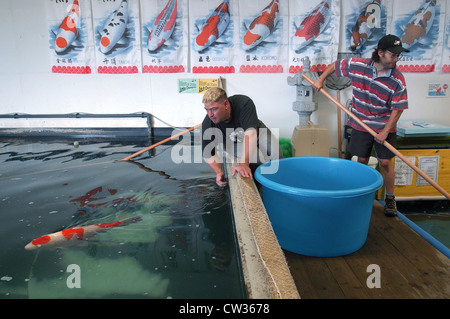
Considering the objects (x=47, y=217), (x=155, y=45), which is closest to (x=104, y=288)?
(x=47, y=217)

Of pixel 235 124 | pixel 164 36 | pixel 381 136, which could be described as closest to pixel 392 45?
pixel 381 136

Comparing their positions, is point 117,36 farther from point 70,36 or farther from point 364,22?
point 364,22

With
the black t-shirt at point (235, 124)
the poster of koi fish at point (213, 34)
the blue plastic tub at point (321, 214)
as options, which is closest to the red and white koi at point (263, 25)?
the poster of koi fish at point (213, 34)

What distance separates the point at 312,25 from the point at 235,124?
2.36 meters

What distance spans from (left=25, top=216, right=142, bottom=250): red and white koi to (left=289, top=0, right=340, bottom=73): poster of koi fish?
3.52 metres

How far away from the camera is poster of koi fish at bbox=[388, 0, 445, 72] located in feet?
14.4

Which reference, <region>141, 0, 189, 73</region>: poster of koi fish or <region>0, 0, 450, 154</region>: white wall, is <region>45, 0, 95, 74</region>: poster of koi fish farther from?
<region>141, 0, 189, 73</region>: poster of koi fish

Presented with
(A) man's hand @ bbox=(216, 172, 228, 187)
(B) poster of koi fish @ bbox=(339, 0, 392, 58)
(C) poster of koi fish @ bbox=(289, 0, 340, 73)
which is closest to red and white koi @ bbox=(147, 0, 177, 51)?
(C) poster of koi fish @ bbox=(289, 0, 340, 73)

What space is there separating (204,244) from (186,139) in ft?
10.3

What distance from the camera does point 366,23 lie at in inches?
174

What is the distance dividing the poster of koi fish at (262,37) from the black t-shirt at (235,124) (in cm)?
184

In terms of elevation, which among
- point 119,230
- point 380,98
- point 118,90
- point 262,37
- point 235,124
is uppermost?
point 262,37

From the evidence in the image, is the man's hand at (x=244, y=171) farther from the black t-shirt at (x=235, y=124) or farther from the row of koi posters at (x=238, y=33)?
the row of koi posters at (x=238, y=33)

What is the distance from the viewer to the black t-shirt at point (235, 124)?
9.24 feet
